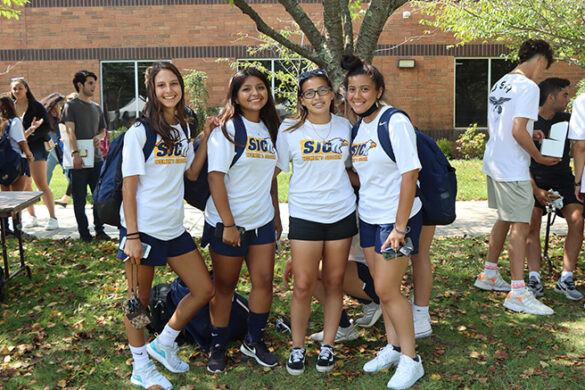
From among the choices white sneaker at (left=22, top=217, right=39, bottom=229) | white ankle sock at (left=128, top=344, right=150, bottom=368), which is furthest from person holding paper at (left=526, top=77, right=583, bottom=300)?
white sneaker at (left=22, top=217, right=39, bottom=229)

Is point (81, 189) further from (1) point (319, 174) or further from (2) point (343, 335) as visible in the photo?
(1) point (319, 174)

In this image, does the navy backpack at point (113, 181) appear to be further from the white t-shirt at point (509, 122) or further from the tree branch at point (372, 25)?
the white t-shirt at point (509, 122)

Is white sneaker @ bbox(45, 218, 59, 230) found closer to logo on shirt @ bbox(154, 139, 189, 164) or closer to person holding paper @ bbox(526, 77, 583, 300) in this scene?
logo on shirt @ bbox(154, 139, 189, 164)

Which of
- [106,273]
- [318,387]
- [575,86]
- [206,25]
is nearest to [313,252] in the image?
[318,387]

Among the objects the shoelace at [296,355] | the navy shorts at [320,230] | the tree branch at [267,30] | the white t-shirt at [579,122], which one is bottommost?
the shoelace at [296,355]

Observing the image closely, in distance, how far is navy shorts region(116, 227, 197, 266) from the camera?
329 centimetres

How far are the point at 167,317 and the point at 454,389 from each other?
204 centimetres

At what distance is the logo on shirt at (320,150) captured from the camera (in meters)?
3.43

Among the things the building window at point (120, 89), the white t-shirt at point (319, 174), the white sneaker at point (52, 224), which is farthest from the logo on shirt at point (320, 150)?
the building window at point (120, 89)

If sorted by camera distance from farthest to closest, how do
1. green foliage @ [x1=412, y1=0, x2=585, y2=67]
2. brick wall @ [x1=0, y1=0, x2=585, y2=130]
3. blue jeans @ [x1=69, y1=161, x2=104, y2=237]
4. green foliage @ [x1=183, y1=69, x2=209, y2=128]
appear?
brick wall @ [x1=0, y1=0, x2=585, y2=130], green foliage @ [x1=183, y1=69, x2=209, y2=128], green foliage @ [x1=412, y1=0, x2=585, y2=67], blue jeans @ [x1=69, y1=161, x2=104, y2=237]

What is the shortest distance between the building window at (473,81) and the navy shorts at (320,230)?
1346cm

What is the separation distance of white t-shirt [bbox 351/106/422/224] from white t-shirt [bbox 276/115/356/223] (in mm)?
101

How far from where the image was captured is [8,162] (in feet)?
22.2

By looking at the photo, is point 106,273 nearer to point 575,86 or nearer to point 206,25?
point 206,25
